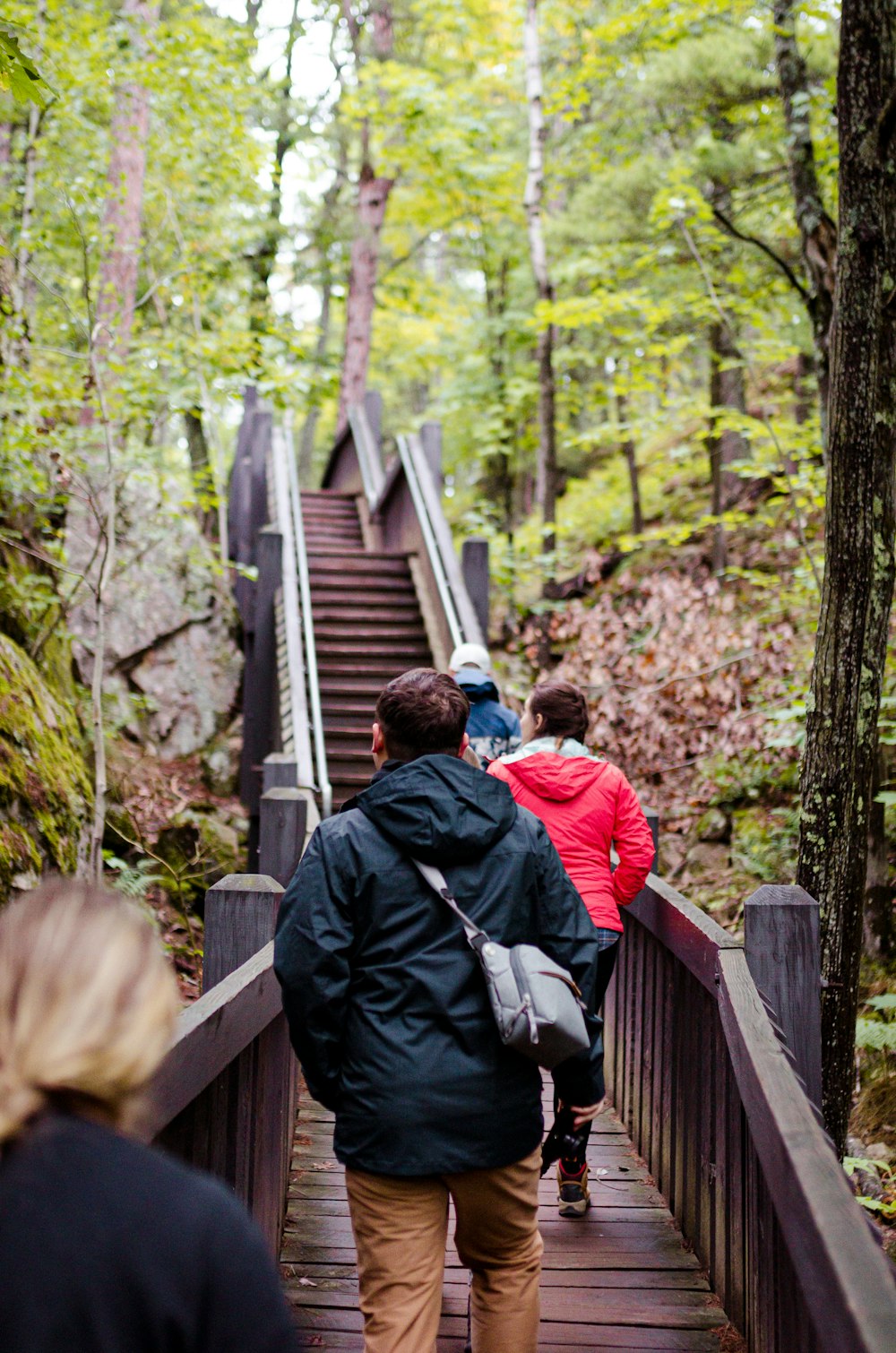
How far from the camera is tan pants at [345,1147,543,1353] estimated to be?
2.35 m

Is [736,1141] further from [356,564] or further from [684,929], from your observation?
[356,564]

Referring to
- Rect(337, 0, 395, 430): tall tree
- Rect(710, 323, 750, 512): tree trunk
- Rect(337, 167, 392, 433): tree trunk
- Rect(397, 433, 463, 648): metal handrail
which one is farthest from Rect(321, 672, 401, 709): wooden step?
Rect(337, 167, 392, 433): tree trunk

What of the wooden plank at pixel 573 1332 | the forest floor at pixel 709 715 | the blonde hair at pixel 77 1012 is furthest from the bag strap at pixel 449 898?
the forest floor at pixel 709 715

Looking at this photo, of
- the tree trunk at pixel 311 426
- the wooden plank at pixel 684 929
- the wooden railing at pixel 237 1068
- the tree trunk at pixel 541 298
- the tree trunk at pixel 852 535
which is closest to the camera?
the wooden railing at pixel 237 1068

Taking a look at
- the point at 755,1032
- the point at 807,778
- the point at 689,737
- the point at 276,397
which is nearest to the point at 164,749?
the point at 276,397

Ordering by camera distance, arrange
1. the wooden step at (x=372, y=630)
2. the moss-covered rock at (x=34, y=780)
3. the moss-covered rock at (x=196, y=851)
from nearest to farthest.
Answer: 1. the moss-covered rock at (x=34, y=780)
2. the moss-covered rock at (x=196, y=851)
3. the wooden step at (x=372, y=630)

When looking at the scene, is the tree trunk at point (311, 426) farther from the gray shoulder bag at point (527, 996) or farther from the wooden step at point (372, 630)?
the gray shoulder bag at point (527, 996)

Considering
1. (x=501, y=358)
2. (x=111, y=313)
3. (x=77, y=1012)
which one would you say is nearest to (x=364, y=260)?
(x=501, y=358)

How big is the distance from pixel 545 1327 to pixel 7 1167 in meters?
2.75

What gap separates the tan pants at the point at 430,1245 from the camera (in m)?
2.35

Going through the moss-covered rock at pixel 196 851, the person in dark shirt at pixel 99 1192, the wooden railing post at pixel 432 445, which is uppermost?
the wooden railing post at pixel 432 445

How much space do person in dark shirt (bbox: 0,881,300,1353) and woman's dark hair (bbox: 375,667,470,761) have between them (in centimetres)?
134

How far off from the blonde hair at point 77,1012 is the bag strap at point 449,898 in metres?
1.11

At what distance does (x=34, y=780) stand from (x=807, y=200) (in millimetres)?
5370
